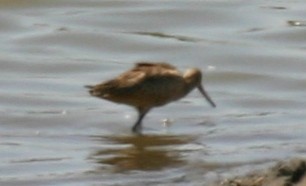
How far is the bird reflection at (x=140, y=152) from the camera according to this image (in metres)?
8.68

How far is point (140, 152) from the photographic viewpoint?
9211 mm

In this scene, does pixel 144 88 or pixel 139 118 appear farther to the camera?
pixel 139 118

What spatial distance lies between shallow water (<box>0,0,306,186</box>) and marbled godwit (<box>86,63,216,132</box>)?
0.22 m

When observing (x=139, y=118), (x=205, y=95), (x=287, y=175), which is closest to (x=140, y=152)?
(x=139, y=118)

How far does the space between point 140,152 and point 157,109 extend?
5.30 ft

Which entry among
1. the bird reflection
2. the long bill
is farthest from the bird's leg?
the long bill

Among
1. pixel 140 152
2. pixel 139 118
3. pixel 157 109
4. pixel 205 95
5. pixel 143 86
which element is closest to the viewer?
pixel 140 152

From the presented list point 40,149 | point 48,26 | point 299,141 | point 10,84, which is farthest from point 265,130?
point 48,26

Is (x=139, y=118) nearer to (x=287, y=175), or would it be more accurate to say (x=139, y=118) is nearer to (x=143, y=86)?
(x=143, y=86)

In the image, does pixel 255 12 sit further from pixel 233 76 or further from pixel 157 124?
pixel 157 124

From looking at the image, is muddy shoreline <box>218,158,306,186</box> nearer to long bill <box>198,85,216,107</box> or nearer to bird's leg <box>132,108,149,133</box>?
bird's leg <box>132,108,149,133</box>

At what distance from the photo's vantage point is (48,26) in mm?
13453

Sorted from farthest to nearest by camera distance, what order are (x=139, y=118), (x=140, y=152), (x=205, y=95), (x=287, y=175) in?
Answer: 1. (x=205, y=95)
2. (x=139, y=118)
3. (x=140, y=152)
4. (x=287, y=175)

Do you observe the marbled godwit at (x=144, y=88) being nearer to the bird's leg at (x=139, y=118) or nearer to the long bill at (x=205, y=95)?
the bird's leg at (x=139, y=118)
